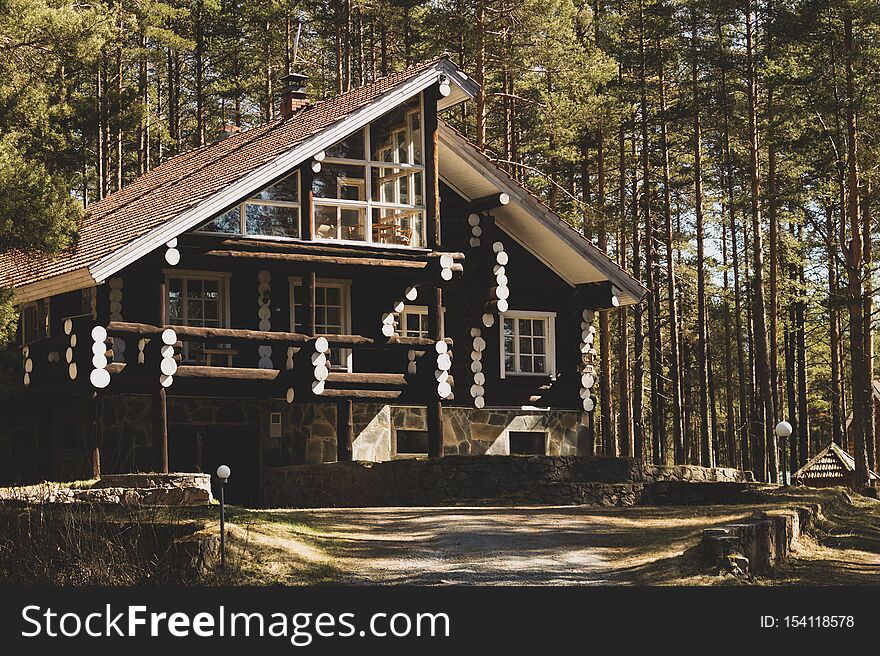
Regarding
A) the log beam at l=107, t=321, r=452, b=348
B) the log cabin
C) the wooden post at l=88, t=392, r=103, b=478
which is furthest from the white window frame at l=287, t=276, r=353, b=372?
the wooden post at l=88, t=392, r=103, b=478

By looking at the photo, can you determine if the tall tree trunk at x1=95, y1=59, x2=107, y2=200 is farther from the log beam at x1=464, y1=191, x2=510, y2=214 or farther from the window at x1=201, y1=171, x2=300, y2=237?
the log beam at x1=464, y1=191, x2=510, y2=214

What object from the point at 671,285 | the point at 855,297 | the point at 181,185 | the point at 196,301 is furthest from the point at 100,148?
the point at 855,297

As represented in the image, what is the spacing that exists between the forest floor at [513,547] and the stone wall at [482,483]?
3.87 feet

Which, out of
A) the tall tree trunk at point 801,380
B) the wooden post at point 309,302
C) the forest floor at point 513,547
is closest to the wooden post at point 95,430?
the wooden post at point 309,302

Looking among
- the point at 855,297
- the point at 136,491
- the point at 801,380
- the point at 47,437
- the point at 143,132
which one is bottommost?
the point at 136,491

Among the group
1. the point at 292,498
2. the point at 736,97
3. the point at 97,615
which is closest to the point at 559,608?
the point at 97,615

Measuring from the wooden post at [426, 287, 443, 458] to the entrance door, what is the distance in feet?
11.5

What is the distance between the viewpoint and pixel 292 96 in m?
31.2

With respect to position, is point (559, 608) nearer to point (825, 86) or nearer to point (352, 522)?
point (352, 522)

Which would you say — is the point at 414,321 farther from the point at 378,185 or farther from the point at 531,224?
the point at 378,185

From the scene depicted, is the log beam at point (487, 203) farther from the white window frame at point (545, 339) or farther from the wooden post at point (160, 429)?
the wooden post at point (160, 429)

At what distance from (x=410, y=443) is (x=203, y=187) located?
275 inches

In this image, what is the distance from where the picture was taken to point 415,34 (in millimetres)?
41125

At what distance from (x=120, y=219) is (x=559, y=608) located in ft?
60.5
